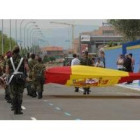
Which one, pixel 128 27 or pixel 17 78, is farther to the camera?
pixel 128 27

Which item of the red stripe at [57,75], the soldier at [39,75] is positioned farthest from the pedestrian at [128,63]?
the soldier at [39,75]

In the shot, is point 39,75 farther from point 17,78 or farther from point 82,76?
point 17,78

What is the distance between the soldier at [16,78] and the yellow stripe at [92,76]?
629 centimetres

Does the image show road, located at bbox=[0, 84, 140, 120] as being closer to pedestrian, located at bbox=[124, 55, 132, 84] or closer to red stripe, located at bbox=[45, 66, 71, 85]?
red stripe, located at bbox=[45, 66, 71, 85]

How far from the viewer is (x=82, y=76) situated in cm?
2138

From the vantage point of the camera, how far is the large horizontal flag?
70.0 feet

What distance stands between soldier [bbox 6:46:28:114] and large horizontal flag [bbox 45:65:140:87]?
606cm

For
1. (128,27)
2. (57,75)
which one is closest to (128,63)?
(57,75)

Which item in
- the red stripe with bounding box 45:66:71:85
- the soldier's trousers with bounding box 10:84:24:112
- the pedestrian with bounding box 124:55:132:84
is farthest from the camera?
the pedestrian with bounding box 124:55:132:84

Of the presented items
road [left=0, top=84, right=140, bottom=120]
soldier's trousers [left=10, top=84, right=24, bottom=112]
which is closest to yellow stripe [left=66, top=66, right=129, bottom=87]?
road [left=0, top=84, right=140, bottom=120]

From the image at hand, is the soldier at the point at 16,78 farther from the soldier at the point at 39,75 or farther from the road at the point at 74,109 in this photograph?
the soldier at the point at 39,75

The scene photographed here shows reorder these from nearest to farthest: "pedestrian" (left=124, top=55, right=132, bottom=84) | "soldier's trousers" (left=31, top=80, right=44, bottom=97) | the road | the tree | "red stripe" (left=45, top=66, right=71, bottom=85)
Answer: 1. the road
2. "soldier's trousers" (left=31, top=80, right=44, bottom=97)
3. "red stripe" (left=45, top=66, right=71, bottom=85)
4. "pedestrian" (left=124, top=55, right=132, bottom=84)
5. the tree

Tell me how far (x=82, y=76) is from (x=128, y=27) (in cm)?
2964
